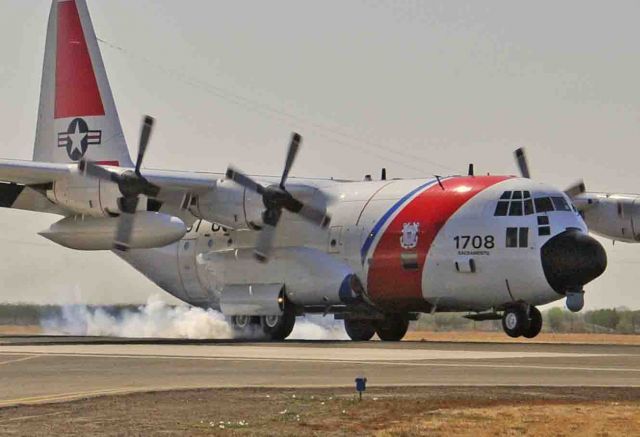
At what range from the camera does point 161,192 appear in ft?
142

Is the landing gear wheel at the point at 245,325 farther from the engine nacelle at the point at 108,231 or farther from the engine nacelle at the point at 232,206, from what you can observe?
the engine nacelle at the point at 108,231

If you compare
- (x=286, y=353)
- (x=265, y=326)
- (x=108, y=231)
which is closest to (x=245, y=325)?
(x=265, y=326)

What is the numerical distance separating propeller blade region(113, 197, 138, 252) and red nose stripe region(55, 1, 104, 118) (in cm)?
1070

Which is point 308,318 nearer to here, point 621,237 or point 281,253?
point 281,253

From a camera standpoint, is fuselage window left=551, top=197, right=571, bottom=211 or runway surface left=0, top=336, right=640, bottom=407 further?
fuselage window left=551, top=197, right=571, bottom=211

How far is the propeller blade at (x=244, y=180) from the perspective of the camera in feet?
136

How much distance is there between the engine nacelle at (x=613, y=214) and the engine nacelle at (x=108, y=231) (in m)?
15.4

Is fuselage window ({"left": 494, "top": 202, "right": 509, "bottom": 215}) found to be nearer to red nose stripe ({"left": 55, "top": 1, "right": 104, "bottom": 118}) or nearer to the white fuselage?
the white fuselage

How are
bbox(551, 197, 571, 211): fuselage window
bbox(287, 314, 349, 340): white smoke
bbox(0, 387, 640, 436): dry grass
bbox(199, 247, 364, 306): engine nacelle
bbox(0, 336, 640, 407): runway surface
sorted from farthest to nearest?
bbox(287, 314, 349, 340): white smoke, bbox(199, 247, 364, 306): engine nacelle, bbox(551, 197, 571, 211): fuselage window, bbox(0, 336, 640, 407): runway surface, bbox(0, 387, 640, 436): dry grass

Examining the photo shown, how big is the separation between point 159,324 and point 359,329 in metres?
10.9

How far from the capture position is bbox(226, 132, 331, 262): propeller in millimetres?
41344

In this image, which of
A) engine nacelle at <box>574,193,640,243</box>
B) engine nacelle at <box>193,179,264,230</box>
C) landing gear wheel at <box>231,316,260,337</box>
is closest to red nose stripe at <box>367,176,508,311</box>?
engine nacelle at <box>193,179,264,230</box>

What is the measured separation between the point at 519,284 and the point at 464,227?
97.4 inches

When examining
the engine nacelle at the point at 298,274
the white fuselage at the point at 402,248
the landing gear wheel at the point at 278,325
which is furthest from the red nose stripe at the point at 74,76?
the landing gear wheel at the point at 278,325
